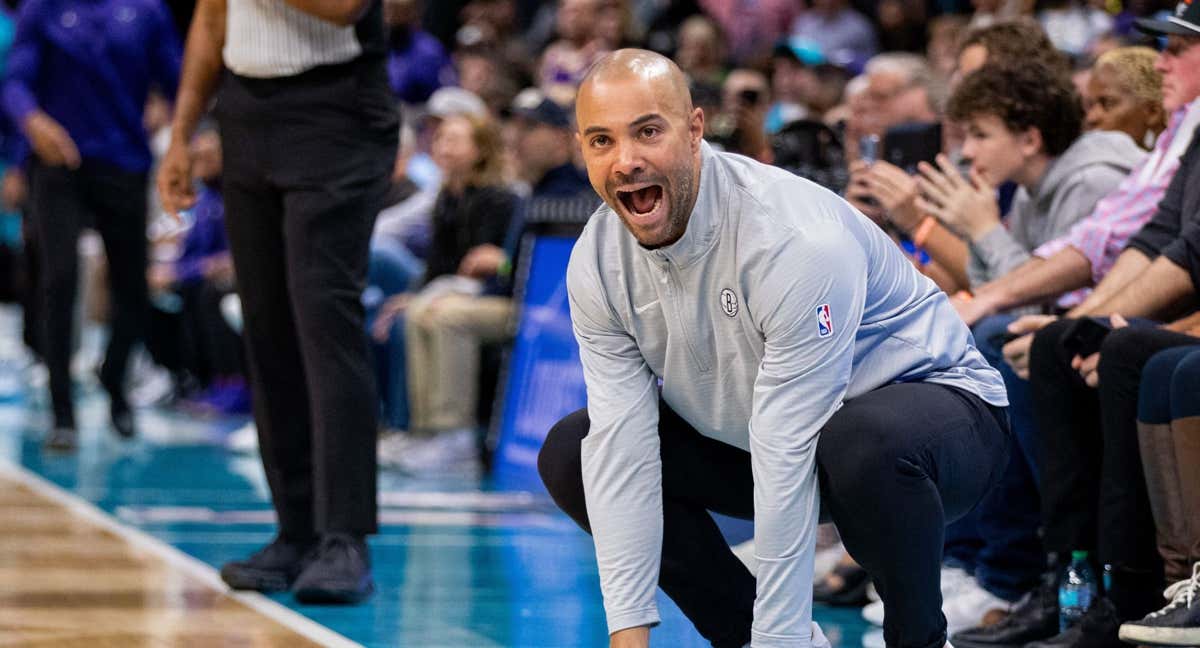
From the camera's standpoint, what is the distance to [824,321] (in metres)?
2.73

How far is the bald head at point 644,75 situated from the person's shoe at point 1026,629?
161 cm

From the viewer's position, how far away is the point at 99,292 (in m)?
13.6

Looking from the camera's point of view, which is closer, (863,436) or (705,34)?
(863,436)

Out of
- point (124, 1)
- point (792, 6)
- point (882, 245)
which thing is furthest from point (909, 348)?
point (792, 6)

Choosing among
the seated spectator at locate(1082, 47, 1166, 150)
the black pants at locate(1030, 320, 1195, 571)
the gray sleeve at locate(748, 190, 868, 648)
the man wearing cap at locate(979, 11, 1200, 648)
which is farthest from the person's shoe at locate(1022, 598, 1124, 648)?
the seated spectator at locate(1082, 47, 1166, 150)

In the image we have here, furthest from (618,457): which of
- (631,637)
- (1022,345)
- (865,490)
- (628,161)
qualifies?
(1022,345)

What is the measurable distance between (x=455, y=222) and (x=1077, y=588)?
4750 mm

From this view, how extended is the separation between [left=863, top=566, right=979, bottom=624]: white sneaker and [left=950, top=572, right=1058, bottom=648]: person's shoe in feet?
0.78

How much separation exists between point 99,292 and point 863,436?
11641mm

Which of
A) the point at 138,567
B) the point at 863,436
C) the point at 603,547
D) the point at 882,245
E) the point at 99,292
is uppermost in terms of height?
the point at 882,245

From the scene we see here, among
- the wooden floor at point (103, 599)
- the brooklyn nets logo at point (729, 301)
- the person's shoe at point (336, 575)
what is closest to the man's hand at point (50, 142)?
the wooden floor at point (103, 599)

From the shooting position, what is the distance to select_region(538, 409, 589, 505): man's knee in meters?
3.08

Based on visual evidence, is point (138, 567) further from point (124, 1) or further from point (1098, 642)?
point (124, 1)

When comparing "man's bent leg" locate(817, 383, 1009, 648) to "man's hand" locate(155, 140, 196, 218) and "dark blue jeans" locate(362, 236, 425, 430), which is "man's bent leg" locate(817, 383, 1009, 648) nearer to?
"man's hand" locate(155, 140, 196, 218)
